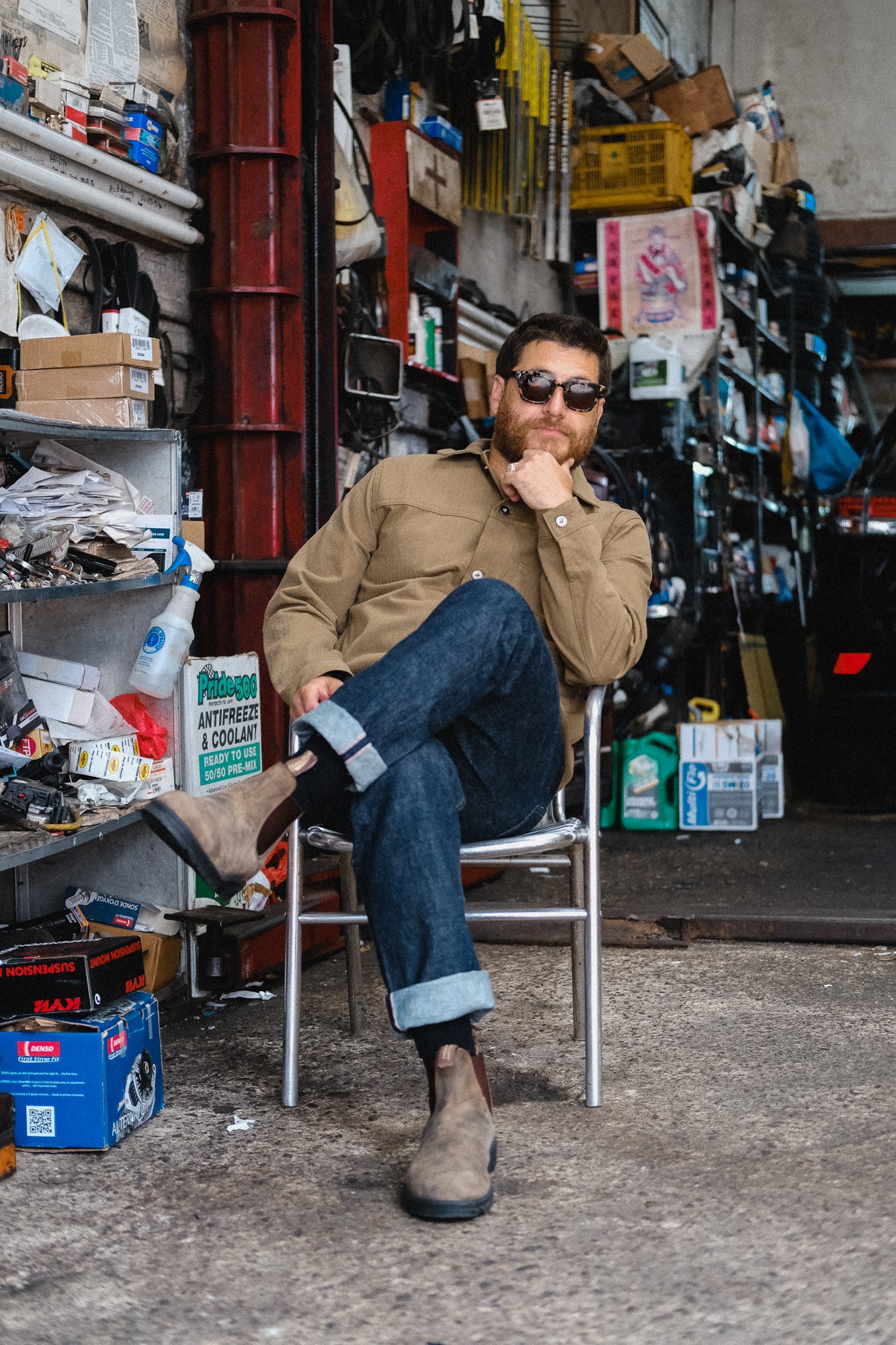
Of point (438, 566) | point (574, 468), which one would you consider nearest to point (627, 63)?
point (574, 468)

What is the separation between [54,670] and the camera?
2799mm

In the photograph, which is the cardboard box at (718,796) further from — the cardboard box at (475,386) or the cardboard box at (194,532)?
the cardboard box at (194,532)

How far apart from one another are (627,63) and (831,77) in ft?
13.0

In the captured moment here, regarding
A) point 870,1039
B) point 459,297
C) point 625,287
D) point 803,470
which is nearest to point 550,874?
point 870,1039

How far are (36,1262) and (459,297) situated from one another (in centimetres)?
458

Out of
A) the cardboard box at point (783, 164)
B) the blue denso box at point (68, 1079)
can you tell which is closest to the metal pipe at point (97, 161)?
the blue denso box at point (68, 1079)

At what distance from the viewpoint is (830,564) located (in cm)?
507

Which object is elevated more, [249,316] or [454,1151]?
[249,316]

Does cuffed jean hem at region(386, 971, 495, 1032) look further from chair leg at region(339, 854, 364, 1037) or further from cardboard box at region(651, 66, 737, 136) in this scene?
cardboard box at region(651, 66, 737, 136)

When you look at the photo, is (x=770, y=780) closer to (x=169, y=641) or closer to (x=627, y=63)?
(x=169, y=641)

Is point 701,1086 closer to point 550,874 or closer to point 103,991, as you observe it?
point 103,991

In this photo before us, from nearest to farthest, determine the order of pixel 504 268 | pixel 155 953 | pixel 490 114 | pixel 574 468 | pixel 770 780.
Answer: pixel 574 468 < pixel 155 953 < pixel 770 780 < pixel 490 114 < pixel 504 268

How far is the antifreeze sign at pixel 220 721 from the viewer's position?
2.83m

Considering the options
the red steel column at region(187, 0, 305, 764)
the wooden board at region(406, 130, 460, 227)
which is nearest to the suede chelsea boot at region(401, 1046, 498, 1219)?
the red steel column at region(187, 0, 305, 764)
